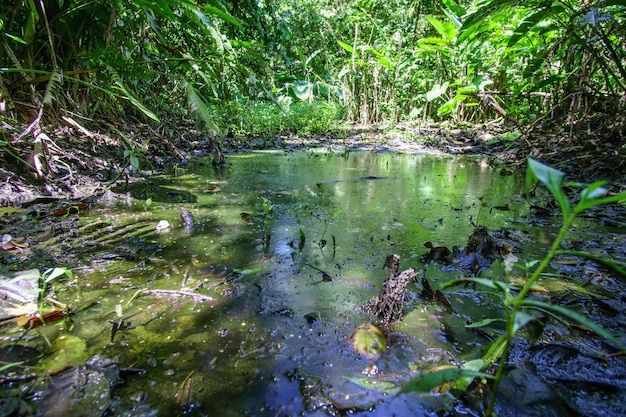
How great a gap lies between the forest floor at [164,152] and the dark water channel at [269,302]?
455mm

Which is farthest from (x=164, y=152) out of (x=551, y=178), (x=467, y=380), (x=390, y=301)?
(x=551, y=178)

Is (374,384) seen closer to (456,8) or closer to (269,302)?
(269,302)

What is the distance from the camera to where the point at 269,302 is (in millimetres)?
1110

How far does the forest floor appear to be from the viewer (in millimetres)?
2191

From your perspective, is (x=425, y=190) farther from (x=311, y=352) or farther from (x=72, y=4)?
(x=72, y=4)

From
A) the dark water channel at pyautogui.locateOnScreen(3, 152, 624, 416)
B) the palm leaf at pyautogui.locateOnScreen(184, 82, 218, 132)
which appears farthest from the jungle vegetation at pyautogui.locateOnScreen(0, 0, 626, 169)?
the dark water channel at pyautogui.locateOnScreen(3, 152, 624, 416)

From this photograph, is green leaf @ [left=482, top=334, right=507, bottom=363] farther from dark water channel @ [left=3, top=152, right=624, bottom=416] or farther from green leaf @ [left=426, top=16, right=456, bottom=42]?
green leaf @ [left=426, top=16, right=456, bottom=42]

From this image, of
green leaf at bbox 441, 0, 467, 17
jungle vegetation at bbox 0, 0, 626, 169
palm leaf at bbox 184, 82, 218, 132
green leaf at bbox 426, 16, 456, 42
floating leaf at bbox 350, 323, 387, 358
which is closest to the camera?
floating leaf at bbox 350, 323, 387, 358

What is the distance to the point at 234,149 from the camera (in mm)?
5375

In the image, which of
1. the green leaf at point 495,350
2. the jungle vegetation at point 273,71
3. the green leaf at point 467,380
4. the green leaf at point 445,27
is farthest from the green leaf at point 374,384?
the green leaf at point 445,27

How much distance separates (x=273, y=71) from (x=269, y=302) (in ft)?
16.0

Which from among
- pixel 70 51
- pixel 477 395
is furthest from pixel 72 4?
pixel 477 395

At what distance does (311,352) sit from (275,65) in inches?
594

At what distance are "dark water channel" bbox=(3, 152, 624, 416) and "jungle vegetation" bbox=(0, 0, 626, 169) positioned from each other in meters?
0.97
